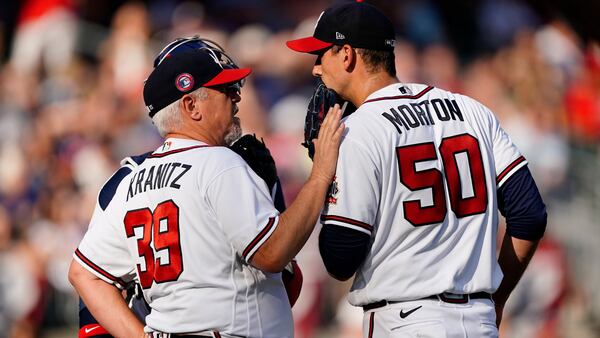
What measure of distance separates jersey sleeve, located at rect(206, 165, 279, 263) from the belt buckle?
2.26 ft

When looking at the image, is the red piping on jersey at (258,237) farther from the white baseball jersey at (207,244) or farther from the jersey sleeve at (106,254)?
the jersey sleeve at (106,254)

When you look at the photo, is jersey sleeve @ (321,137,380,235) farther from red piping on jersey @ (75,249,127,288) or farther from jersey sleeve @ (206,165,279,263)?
red piping on jersey @ (75,249,127,288)

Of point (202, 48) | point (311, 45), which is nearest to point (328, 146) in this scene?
point (311, 45)

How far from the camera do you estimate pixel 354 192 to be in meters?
3.28

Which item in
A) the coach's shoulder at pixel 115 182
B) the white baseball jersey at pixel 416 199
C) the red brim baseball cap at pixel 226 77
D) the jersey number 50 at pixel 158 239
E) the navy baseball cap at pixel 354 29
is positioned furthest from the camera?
the coach's shoulder at pixel 115 182

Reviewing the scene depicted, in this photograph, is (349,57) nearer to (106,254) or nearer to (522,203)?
(522,203)

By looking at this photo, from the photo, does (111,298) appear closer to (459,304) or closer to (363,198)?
(363,198)

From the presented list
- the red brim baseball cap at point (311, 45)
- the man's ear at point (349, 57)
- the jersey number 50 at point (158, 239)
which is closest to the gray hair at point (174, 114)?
the jersey number 50 at point (158, 239)

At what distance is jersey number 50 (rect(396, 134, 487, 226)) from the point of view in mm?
3342

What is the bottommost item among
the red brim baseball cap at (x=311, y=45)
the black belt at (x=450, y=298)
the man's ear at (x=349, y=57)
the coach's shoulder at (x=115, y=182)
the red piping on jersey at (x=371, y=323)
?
the red piping on jersey at (x=371, y=323)

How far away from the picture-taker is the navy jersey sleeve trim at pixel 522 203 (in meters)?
3.56

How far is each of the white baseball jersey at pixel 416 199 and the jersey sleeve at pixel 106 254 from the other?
782 mm

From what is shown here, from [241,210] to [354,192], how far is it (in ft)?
1.40

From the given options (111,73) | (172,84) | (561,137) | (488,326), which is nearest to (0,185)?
(111,73)
